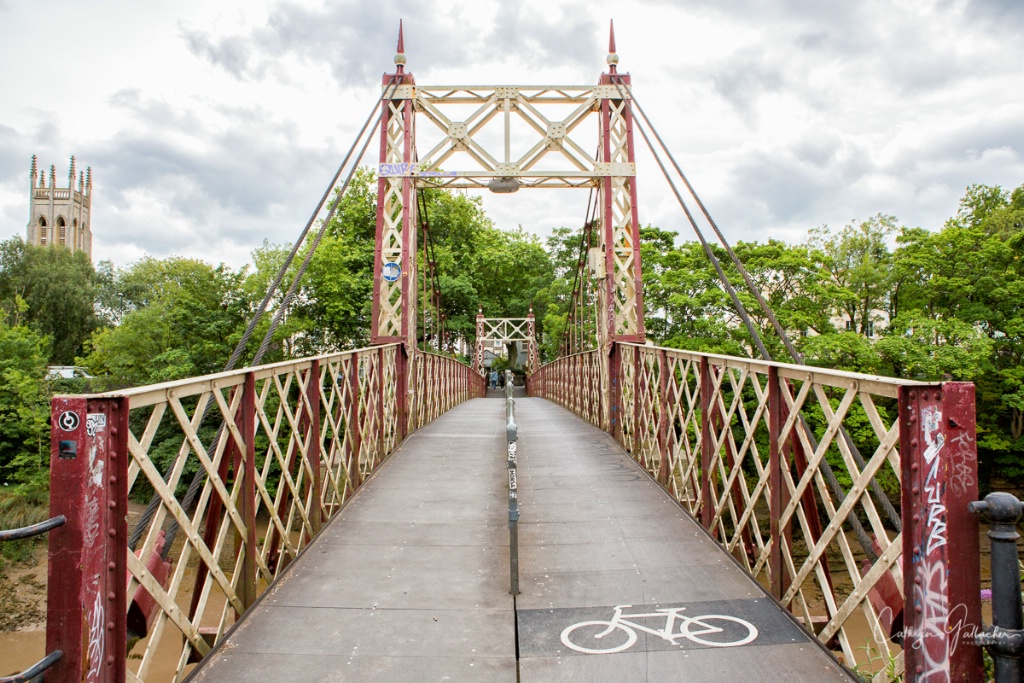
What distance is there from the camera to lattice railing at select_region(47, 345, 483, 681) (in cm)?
237

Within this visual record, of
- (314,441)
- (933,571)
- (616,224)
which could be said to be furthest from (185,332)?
(933,571)

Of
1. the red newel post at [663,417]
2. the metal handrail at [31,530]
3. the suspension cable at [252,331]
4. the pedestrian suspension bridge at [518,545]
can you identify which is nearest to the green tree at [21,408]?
the suspension cable at [252,331]

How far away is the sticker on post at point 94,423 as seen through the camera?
2.42m

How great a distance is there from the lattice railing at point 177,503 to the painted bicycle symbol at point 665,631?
175 cm

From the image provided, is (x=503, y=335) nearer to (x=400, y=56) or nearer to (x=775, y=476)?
(x=400, y=56)

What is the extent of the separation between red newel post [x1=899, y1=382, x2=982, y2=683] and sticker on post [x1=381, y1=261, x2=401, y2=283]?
24.1 ft

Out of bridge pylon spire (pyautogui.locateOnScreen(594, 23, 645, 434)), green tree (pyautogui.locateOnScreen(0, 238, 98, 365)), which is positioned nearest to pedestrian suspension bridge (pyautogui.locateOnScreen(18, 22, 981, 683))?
bridge pylon spire (pyautogui.locateOnScreen(594, 23, 645, 434))

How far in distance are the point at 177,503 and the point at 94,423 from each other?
2.07ft

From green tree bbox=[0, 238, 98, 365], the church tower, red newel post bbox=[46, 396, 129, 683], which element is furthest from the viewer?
the church tower

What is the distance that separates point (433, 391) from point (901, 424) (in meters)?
10.1

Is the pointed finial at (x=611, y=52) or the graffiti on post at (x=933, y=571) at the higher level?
→ the pointed finial at (x=611, y=52)

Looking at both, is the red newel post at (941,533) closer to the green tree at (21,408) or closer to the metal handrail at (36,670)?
the metal handrail at (36,670)

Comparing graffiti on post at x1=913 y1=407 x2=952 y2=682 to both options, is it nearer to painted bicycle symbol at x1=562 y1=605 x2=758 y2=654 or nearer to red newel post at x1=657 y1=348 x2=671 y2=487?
painted bicycle symbol at x1=562 y1=605 x2=758 y2=654

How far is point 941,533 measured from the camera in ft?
7.84
